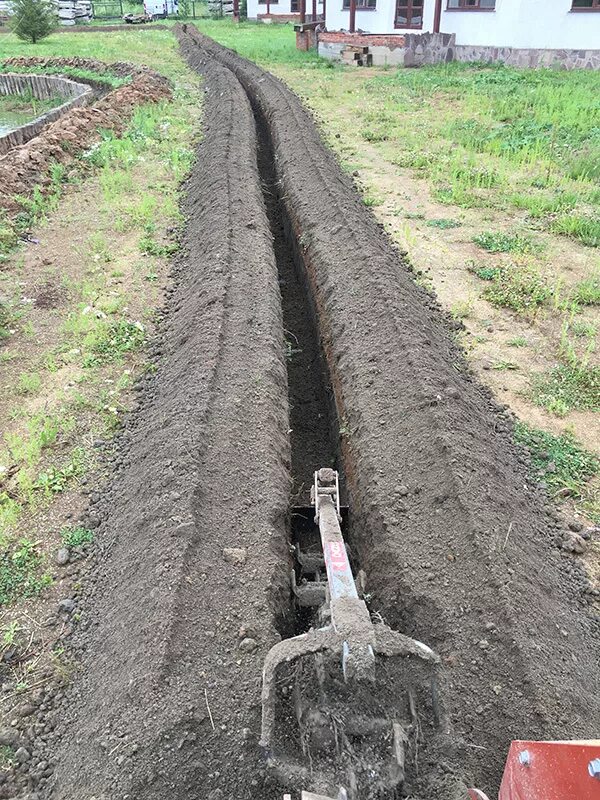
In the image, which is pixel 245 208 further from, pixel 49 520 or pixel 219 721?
pixel 219 721

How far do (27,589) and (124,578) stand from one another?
65cm

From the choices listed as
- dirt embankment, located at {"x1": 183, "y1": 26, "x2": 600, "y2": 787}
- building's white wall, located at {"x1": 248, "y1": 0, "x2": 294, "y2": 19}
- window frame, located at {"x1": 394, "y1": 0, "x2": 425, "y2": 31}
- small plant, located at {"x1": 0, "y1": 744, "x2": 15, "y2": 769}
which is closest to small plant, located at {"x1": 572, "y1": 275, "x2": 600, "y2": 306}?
dirt embankment, located at {"x1": 183, "y1": 26, "x2": 600, "y2": 787}

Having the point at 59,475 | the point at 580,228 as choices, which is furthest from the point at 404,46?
the point at 59,475

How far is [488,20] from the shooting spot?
63.1 feet

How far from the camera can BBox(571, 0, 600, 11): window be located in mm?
17328

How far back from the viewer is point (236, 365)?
5176mm

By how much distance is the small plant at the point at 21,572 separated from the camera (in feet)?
12.2

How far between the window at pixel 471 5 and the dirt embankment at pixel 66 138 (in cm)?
977

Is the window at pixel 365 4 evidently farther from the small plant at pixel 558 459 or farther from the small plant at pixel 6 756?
the small plant at pixel 6 756

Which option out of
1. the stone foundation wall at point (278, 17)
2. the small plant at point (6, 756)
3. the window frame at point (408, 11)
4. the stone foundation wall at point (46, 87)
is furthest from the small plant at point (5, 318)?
the stone foundation wall at point (278, 17)

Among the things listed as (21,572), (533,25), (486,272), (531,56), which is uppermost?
(533,25)

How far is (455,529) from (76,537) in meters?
2.47

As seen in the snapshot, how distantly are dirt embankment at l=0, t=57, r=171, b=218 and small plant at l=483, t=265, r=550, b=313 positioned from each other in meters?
6.86

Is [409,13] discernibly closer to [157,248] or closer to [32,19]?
[32,19]
